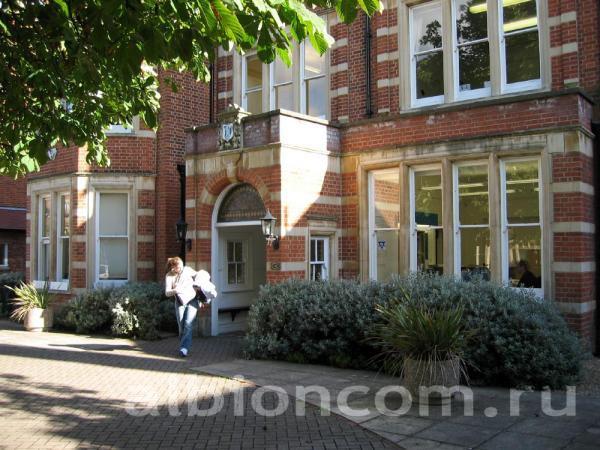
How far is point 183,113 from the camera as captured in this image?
51.4 feet

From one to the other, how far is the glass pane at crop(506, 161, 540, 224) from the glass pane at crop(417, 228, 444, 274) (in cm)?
143

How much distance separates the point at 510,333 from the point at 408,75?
20.4ft

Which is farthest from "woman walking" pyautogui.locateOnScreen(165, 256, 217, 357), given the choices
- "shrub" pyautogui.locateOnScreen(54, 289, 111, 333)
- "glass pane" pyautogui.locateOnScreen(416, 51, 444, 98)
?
"glass pane" pyautogui.locateOnScreen(416, 51, 444, 98)

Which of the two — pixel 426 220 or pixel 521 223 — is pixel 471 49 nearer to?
pixel 426 220

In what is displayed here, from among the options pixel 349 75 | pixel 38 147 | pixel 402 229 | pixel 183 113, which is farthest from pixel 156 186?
pixel 38 147

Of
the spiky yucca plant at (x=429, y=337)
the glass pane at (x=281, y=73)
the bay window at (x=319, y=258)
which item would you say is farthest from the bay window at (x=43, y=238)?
the spiky yucca plant at (x=429, y=337)

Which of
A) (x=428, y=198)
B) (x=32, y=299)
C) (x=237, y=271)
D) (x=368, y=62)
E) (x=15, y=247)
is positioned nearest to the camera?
(x=428, y=198)

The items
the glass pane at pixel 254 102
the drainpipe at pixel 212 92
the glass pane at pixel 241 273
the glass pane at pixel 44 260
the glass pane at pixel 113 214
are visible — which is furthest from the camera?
the glass pane at pixel 44 260

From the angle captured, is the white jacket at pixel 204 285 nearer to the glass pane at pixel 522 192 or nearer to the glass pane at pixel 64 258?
the glass pane at pixel 522 192

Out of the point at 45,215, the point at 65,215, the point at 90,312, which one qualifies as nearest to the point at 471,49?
the point at 90,312

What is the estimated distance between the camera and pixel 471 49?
11.7 m

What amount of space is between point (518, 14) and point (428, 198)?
12.3 feet

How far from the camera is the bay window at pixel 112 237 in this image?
49.8ft

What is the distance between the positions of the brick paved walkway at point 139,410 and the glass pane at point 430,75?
6.37 meters
